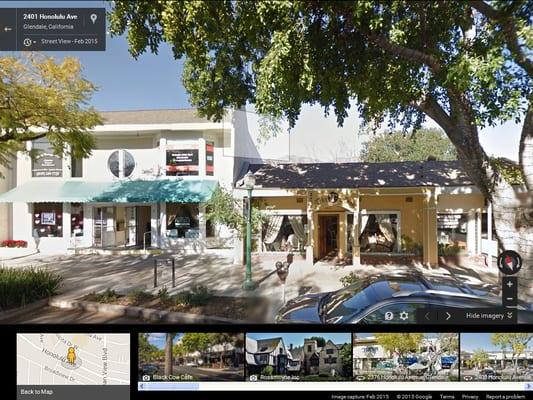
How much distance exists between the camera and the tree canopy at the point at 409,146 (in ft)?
7.30

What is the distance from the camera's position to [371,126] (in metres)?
2.32

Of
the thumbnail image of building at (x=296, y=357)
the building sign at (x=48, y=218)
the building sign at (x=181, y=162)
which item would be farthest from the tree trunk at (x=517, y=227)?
the building sign at (x=48, y=218)

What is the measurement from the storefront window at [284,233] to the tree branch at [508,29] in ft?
7.92

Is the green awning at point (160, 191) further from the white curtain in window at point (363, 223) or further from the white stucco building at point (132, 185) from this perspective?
the white curtain in window at point (363, 223)

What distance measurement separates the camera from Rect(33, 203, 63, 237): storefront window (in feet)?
9.86

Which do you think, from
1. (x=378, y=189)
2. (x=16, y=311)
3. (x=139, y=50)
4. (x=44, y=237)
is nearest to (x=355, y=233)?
(x=378, y=189)

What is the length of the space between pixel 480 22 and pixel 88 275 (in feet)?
13.3

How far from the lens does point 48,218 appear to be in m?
2.91

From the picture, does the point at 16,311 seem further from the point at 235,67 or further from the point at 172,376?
the point at 235,67

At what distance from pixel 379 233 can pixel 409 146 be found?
1155 millimetres

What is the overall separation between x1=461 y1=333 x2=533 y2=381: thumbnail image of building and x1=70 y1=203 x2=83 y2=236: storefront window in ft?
13.8

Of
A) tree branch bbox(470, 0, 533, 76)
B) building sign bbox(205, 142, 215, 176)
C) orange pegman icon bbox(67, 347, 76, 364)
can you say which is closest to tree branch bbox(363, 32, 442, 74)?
tree branch bbox(470, 0, 533, 76)

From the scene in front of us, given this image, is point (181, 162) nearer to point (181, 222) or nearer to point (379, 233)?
point (181, 222)

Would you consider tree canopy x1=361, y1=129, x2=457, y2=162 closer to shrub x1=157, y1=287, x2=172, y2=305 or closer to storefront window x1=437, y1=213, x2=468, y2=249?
storefront window x1=437, y1=213, x2=468, y2=249
